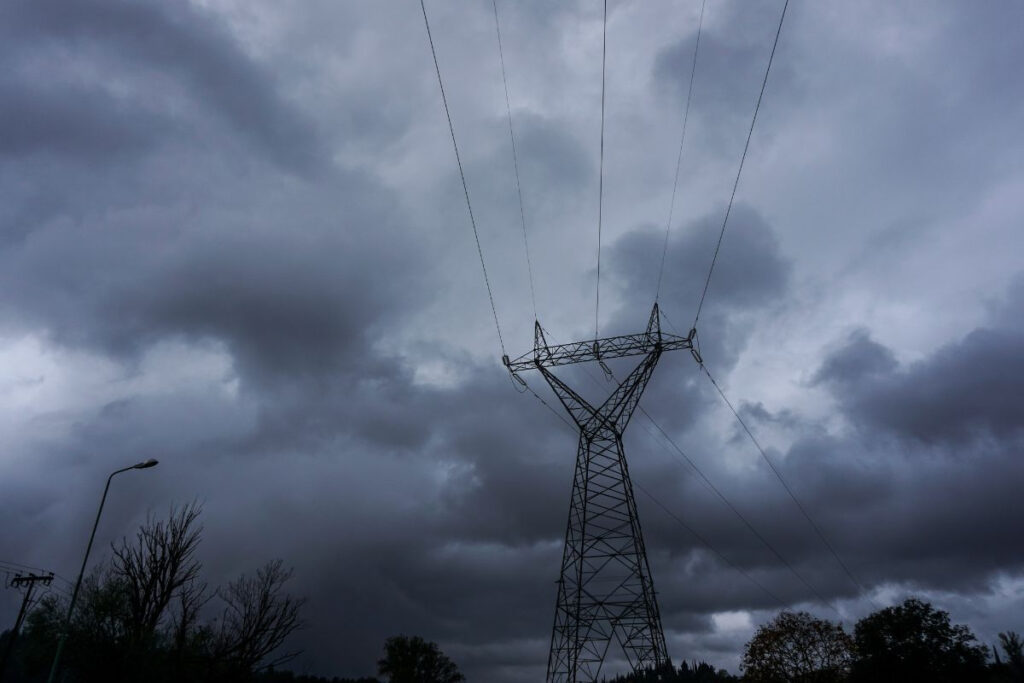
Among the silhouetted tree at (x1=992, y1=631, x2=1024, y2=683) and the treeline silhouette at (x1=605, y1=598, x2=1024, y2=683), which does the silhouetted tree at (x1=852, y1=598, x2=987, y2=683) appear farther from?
the silhouetted tree at (x1=992, y1=631, x2=1024, y2=683)

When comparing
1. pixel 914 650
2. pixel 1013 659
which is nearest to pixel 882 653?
pixel 914 650

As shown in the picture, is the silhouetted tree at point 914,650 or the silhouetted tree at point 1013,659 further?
the silhouetted tree at point 914,650

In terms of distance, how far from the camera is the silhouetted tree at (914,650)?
195 ft

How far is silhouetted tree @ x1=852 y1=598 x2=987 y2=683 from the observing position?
59.5m

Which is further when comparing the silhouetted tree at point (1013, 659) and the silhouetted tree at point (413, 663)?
the silhouetted tree at point (413, 663)

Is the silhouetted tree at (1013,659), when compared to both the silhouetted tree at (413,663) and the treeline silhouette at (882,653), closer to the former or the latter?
the treeline silhouette at (882,653)

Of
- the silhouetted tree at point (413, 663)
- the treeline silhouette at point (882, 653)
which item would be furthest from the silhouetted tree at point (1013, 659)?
the silhouetted tree at point (413, 663)

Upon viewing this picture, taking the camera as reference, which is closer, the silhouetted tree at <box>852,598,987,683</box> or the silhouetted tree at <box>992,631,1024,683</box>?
the silhouetted tree at <box>992,631,1024,683</box>

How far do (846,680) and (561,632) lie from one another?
45.1 meters

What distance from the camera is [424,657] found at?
9100 cm

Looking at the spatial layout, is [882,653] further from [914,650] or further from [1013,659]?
[1013,659]

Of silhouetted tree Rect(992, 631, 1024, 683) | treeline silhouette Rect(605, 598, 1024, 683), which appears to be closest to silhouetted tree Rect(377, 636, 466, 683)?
treeline silhouette Rect(605, 598, 1024, 683)

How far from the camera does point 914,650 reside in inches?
2415

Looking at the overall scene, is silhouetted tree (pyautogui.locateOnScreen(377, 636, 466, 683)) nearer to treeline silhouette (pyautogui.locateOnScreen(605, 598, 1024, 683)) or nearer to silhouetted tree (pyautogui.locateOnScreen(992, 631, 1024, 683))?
treeline silhouette (pyautogui.locateOnScreen(605, 598, 1024, 683))
